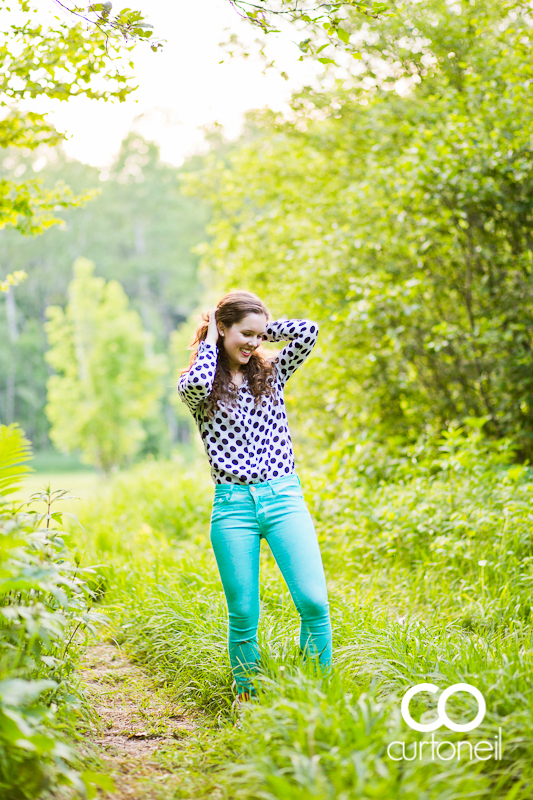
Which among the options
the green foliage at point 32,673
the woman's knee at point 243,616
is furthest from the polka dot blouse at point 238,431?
the green foliage at point 32,673

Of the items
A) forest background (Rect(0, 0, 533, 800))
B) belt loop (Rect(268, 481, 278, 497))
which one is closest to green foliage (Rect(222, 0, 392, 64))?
forest background (Rect(0, 0, 533, 800))

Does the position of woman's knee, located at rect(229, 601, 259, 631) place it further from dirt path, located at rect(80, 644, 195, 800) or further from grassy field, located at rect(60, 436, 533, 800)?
dirt path, located at rect(80, 644, 195, 800)

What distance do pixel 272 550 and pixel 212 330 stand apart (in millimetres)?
1011

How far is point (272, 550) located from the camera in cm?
272

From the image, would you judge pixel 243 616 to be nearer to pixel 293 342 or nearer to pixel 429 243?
pixel 293 342

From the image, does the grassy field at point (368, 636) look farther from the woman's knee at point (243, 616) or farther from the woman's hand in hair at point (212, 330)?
the woman's hand in hair at point (212, 330)

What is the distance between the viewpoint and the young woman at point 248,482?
8.85 ft

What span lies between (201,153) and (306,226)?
26483mm

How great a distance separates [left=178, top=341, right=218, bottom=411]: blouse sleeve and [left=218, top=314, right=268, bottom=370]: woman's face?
0.10 m

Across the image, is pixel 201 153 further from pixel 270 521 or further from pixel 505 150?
pixel 270 521

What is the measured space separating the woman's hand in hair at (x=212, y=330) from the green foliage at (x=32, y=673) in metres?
0.96

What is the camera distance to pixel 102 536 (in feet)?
19.6

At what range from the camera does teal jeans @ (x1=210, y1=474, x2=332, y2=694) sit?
267 centimetres

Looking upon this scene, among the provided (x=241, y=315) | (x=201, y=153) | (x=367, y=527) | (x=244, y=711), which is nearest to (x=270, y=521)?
(x=244, y=711)
